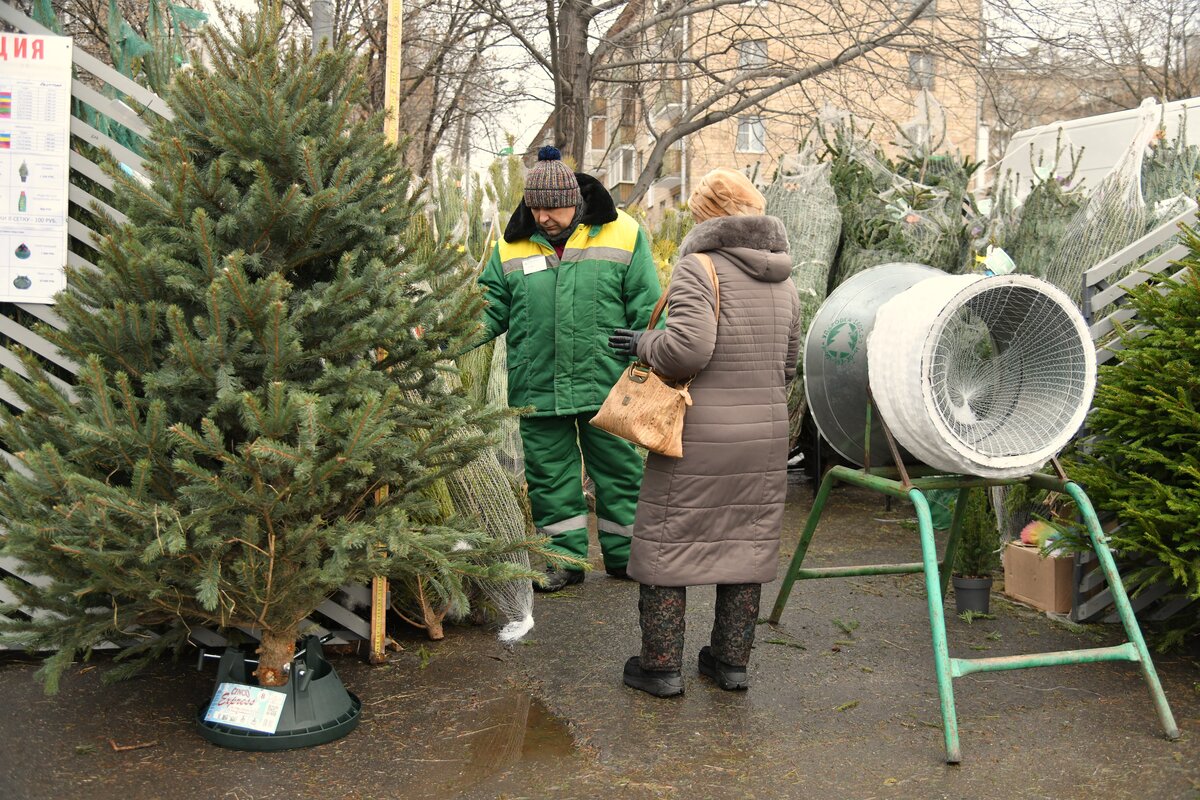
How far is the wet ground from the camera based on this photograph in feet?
9.64

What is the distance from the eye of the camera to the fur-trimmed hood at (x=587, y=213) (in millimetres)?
4629

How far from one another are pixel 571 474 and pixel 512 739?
178 cm

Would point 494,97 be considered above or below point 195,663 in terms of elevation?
above

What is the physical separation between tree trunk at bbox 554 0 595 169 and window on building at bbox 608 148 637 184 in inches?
925

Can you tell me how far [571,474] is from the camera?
490 cm

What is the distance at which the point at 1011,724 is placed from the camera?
11.0 ft

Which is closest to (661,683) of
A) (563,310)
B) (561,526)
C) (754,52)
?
(561,526)

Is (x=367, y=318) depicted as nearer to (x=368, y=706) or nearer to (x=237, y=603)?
(x=237, y=603)

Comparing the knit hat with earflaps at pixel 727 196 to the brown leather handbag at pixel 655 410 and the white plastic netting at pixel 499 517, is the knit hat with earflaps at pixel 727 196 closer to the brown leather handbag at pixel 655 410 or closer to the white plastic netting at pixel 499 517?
the brown leather handbag at pixel 655 410

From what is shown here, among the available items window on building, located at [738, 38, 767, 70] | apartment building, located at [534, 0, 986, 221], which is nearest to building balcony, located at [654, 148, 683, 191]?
window on building, located at [738, 38, 767, 70]

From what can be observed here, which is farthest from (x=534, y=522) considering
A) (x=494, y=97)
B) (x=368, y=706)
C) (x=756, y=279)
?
(x=494, y=97)

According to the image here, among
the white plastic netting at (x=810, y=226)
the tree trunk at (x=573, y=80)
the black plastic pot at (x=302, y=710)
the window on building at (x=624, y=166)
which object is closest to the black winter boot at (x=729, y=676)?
the black plastic pot at (x=302, y=710)

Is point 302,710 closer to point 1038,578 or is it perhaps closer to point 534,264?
point 534,264

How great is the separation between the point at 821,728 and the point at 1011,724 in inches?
23.5
